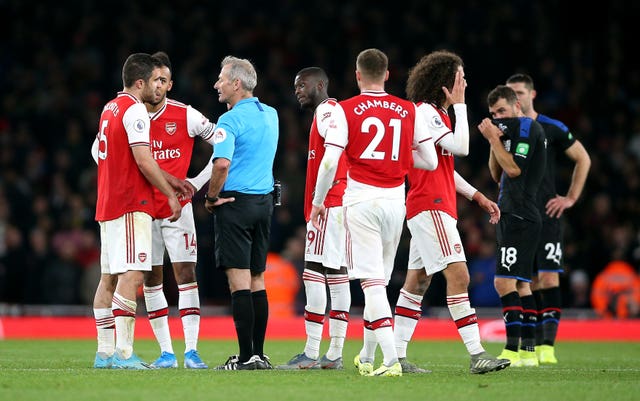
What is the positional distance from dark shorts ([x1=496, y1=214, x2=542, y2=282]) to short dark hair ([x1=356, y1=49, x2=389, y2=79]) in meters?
2.80

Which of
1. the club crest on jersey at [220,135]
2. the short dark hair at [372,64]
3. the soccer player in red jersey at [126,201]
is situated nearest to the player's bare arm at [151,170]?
the soccer player in red jersey at [126,201]

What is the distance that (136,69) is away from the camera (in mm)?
9609

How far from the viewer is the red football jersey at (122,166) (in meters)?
9.38

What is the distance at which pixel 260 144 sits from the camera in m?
9.65

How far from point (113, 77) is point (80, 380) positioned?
49.9 ft

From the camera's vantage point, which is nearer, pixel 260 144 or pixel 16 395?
pixel 16 395

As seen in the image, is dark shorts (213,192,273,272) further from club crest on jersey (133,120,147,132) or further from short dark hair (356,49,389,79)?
short dark hair (356,49,389,79)

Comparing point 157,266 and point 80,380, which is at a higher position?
point 157,266

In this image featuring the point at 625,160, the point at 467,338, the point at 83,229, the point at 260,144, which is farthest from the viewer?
the point at 625,160

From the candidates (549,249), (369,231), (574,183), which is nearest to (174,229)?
(369,231)

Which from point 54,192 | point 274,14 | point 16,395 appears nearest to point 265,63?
point 274,14

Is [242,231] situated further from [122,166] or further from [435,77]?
[435,77]

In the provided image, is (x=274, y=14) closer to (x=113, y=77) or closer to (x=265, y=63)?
(x=265, y=63)

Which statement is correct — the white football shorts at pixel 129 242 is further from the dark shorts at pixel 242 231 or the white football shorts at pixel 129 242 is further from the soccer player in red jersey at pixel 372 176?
the soccer player in red jersey at pixel 372 176
